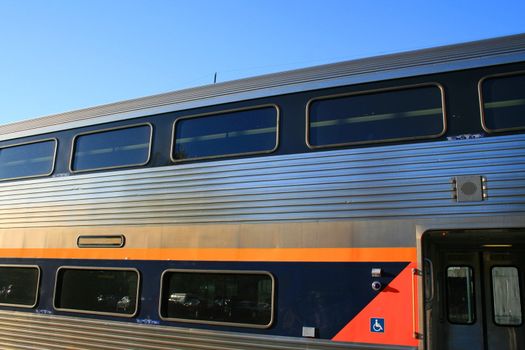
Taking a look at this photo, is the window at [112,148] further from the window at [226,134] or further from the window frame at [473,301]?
the window frame at [473,301]

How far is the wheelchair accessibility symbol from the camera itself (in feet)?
15.3

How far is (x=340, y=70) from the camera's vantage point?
5434mm

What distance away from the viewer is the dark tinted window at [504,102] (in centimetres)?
462

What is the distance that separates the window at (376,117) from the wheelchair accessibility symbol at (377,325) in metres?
1.68

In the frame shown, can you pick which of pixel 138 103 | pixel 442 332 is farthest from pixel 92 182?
pixel 442 332

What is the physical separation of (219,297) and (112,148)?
253 cm

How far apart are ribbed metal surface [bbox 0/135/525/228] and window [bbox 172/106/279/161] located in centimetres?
17

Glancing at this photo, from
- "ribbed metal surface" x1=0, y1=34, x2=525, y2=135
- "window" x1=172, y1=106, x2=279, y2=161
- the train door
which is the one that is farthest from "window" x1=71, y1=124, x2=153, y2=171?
the train door

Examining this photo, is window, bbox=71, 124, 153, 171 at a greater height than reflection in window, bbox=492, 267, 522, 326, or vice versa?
window, bbox=71, 124, 153, 171

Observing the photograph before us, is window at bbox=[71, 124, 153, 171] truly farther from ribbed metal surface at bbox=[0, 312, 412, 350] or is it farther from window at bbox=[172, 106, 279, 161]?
ribbed metal surface at bbox=[0, 312, 412, 350]

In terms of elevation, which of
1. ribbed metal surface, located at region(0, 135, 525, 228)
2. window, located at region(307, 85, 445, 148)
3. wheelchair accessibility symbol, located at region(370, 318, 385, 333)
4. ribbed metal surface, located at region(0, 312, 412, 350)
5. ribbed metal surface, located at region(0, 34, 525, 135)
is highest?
ribbed metal surface, located at region(0, 34, 525, 135)

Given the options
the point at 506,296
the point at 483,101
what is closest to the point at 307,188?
the point at 483,101

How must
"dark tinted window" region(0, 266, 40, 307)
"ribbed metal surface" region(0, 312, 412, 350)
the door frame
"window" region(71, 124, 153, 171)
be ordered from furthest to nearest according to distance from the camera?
1. "dark tinted window" region(0, 266, 40, 307)
2. "window" region(71, 124, 153, 171)
3. "ribbed metal surface" region(0, 312, 412, 350)
4. the door frame

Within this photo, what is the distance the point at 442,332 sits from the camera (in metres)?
6.42
